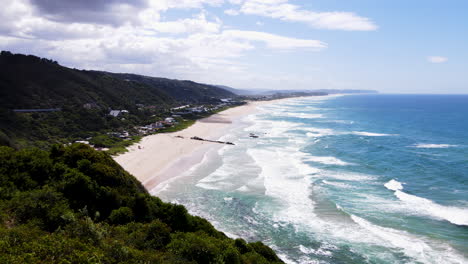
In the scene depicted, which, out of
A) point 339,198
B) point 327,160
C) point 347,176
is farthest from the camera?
point 327,160

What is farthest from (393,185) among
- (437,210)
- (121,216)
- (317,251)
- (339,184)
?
(121,216)

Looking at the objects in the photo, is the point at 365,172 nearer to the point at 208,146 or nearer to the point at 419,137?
the point at 208,146

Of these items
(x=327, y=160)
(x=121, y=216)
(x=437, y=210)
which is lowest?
(x=437, y=210)

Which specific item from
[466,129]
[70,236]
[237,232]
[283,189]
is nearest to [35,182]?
[70,236]

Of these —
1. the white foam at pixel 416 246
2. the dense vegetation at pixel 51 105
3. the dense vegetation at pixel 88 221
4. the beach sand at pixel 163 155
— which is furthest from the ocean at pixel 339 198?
the dense vegetation at pixel 51 105

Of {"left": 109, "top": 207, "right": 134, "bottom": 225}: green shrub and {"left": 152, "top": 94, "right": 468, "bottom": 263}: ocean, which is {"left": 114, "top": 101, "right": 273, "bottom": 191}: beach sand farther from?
{"left": 109, "top": 207, "right": 134, "bottom": 225}: green shrub

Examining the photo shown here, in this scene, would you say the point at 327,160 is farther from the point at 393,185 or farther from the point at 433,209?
the point at 433,209

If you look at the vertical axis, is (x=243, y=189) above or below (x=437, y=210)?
below
